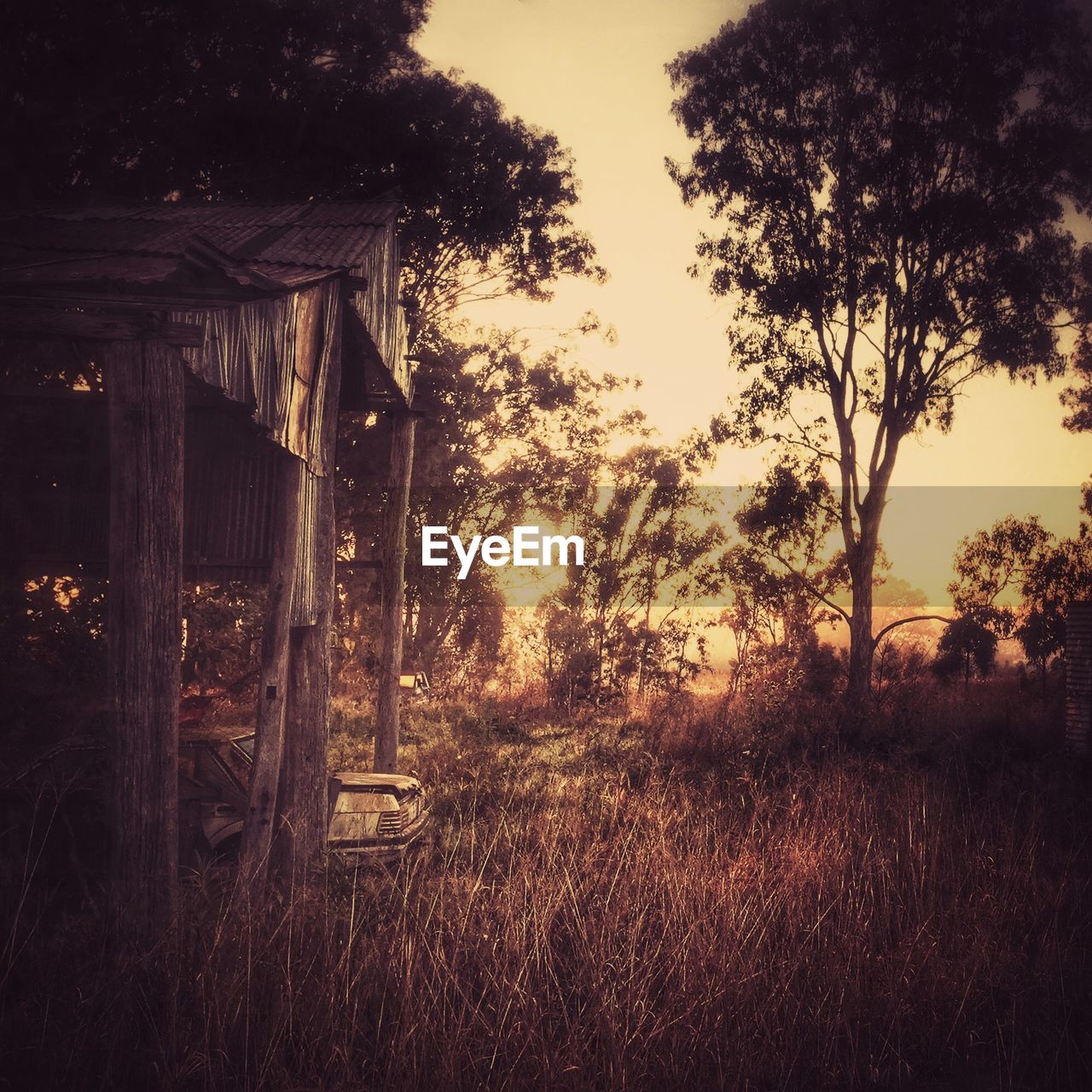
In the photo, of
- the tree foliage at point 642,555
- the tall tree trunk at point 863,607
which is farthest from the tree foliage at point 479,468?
the tall tree trunk at point 863,607

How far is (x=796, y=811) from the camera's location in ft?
25.5

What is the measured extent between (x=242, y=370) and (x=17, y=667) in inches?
315

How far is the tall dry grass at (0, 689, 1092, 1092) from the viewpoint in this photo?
4.34 meters

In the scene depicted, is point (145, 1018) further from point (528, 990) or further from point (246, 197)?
point (246, 197)

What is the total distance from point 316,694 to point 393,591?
3296 millimetres

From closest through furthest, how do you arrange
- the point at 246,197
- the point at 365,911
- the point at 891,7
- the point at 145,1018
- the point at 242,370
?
1. the point at 145,1018
2. the point at 365,911
3. the point at 242,370
4. the point at 246,197
5. the point at 891,7

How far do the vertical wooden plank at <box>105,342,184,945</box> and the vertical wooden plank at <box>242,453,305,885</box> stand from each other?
1.80 meters

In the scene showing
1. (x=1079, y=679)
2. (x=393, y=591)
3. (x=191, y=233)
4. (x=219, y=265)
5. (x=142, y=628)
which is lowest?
(x=1079, y=679)

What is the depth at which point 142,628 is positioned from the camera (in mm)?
5453

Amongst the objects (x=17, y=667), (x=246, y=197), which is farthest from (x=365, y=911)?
(x=246, y=197)

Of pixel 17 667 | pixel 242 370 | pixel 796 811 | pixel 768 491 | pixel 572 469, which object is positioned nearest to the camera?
pixel 242 370

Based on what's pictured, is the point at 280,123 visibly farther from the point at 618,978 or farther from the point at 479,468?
the point at 618,978

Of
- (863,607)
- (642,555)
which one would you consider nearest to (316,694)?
(863,607)

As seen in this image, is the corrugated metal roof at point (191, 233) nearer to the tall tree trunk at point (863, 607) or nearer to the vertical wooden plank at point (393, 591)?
the vertical wooden plank at point (393, 591)
